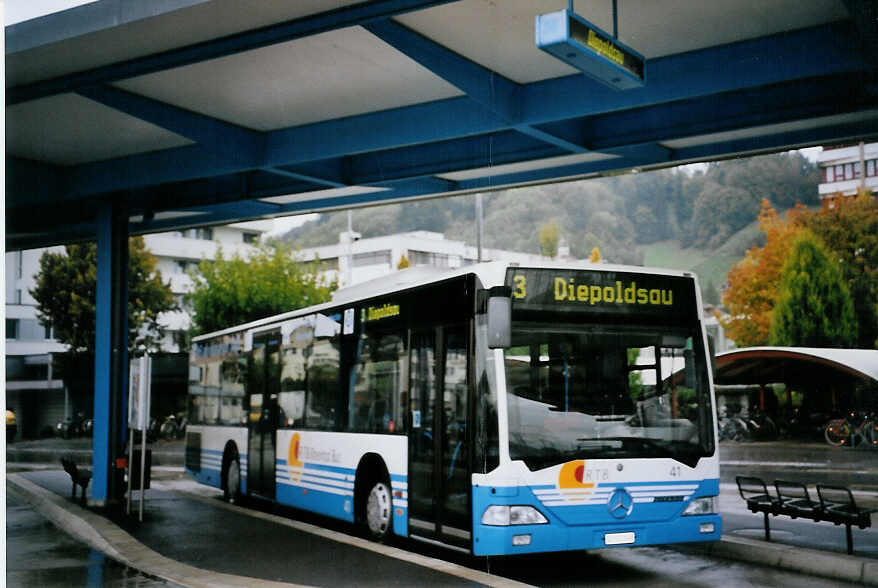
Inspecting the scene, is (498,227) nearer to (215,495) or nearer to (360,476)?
(360,476)

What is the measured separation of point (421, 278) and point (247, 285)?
267 inches

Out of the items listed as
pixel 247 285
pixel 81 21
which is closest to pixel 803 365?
pixel 247 285

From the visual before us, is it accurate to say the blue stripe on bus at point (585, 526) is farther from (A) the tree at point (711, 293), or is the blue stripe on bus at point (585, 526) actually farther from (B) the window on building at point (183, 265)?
(B) the window on building at point (183, 265)

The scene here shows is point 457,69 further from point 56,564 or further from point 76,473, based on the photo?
point 76,473

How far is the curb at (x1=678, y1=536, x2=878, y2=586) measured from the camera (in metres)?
9.38

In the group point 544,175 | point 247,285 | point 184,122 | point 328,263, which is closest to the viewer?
point 184,122

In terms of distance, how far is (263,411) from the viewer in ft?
50.0

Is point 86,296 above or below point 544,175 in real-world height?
below

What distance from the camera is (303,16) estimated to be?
29.3ft

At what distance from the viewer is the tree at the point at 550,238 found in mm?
13445

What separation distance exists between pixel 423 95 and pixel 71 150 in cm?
600

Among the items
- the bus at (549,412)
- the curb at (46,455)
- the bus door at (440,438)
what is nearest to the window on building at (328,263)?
the bus at (549,412)

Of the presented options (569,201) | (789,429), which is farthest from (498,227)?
(789,429)

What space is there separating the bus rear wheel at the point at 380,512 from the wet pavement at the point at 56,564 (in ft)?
9.13
